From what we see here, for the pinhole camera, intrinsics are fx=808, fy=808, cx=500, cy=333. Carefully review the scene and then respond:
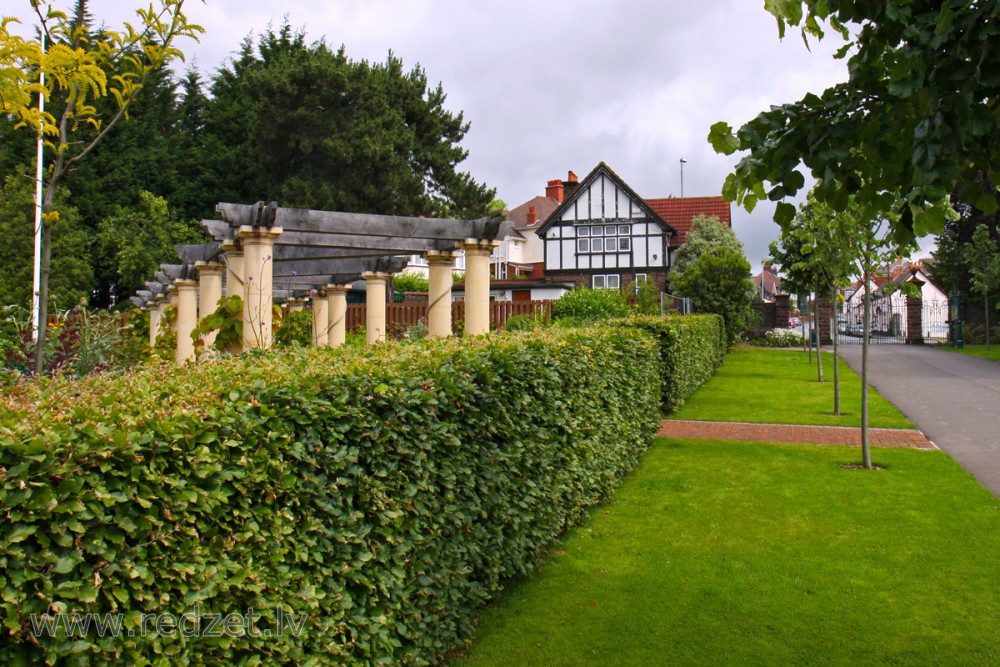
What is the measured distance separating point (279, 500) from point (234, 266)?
7391mm

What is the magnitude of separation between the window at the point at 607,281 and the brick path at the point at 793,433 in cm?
3147

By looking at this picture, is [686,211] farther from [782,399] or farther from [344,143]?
[782,399]

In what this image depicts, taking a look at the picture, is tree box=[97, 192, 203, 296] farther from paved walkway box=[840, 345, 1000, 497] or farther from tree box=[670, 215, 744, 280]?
paved walkway box=[840, 345, 1000, 497]

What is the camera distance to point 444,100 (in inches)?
1531

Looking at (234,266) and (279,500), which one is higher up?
(234,266)

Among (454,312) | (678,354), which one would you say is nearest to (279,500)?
(678,354)

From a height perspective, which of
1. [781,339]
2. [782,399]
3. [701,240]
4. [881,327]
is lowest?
[782,399]

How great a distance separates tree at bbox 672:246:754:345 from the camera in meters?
29.5

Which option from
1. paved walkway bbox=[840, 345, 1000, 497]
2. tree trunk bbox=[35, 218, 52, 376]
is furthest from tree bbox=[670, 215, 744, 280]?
tree trunk bbox=[35, 218, 52, 376]

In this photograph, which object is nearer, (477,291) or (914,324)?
(477,291)

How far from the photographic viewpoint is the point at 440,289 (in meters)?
11.8

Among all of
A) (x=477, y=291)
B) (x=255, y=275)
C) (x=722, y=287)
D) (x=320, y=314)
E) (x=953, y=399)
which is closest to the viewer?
(x=255, y=275)

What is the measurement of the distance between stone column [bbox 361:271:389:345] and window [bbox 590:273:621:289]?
31130 mm

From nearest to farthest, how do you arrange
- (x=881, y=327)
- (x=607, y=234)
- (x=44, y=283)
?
(x=44, y=283)
(x=607, y=234)
(x=881, y=327)
